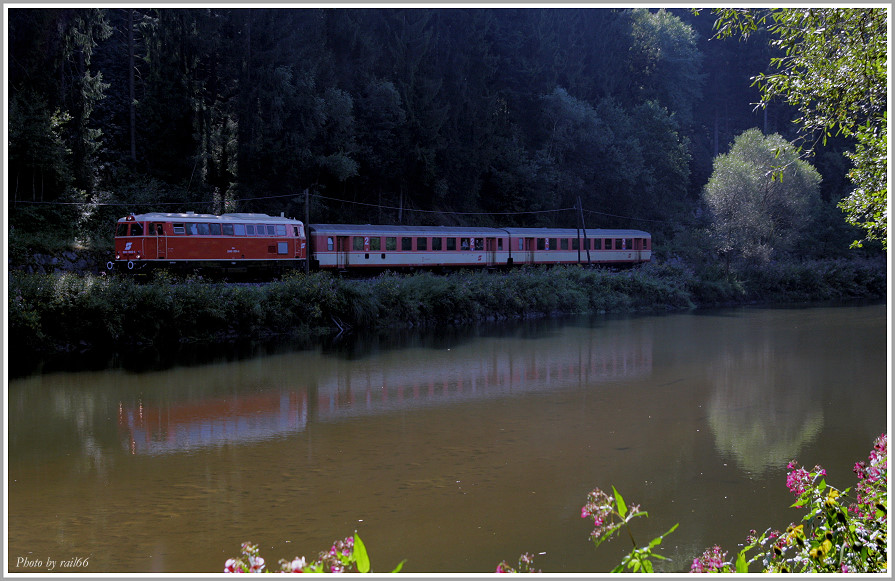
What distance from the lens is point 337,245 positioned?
2944cm

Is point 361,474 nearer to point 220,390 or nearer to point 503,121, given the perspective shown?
point 220,390

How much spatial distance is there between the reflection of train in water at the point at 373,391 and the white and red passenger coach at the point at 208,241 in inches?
331

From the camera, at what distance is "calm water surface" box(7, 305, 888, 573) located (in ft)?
25.8

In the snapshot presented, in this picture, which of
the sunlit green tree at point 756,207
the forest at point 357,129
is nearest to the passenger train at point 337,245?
the forest at point 357,129

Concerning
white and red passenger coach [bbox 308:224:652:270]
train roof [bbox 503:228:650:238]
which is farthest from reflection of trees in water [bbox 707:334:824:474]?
train roof [bbox 503:228:650:238]

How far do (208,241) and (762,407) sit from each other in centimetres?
1802

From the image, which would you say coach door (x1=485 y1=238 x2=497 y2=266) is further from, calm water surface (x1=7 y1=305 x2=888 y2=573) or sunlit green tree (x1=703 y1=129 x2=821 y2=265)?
calm water surface (x1=7 y1=305 x2=888 y2=573)

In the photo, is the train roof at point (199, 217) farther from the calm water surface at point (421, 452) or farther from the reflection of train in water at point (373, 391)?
the reflection of train in water at point (373, 391)

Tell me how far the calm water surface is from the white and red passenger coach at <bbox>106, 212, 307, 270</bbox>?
23.7 ft

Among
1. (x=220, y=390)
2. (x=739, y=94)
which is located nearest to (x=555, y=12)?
(x=739, y=94)

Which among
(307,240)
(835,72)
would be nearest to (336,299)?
(307,240)

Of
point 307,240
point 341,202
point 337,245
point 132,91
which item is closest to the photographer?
point 307,240

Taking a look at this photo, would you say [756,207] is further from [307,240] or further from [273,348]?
[273,348]

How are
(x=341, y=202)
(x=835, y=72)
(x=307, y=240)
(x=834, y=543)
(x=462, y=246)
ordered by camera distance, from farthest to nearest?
(x=341, y=202) < (x=462, y=246) < (x=307, y=240) < (x=835, y=72) < (x=834, y=543)
